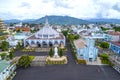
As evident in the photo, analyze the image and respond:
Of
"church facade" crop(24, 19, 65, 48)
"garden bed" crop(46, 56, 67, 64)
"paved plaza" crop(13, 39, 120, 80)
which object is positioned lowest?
"paved plaza" crop(13, 39, 120, 80)

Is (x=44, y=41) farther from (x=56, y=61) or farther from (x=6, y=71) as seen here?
(x=6, y=71)

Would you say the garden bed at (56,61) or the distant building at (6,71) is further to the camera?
the garden bed at (56,61)

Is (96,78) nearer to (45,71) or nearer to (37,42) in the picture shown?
(45,71)

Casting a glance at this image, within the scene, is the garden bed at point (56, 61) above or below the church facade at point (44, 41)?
below

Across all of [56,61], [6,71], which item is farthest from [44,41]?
[6,71]

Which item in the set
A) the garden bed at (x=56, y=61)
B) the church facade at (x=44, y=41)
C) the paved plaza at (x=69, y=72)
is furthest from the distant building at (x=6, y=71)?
the church facade at (x=44, y=41)

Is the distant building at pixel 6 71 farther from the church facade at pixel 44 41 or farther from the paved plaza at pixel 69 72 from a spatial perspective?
the church facade at pixel 44 41

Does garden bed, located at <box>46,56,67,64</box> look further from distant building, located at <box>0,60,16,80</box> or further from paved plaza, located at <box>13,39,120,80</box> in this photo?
distant building, located at <box>0,60,16,80</box>

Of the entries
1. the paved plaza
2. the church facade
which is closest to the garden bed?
the paved plaza

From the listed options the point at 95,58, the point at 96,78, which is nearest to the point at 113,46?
the point at 95,58
